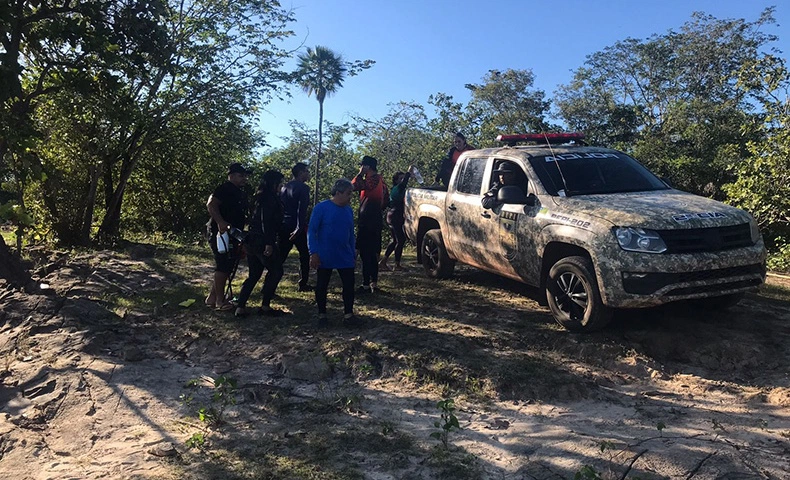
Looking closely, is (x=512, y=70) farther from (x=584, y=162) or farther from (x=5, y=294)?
(x=5, y=294)

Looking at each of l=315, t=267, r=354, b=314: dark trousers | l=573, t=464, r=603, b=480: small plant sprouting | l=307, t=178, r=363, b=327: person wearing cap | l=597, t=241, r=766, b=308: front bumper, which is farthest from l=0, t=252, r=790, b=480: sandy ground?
l=307, t=178, r=363, b=327: person wearing cap

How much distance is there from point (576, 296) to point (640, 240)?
2.78 ft

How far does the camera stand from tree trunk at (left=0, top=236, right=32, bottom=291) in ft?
24.1

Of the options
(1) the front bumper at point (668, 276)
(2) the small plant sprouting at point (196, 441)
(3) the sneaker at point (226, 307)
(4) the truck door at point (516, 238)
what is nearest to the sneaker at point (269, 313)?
(3) the sneaker at point (226, 307)

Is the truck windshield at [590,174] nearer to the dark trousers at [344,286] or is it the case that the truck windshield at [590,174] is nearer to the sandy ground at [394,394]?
the sandy ground at [394,394]

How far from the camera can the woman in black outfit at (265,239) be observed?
6.21 m

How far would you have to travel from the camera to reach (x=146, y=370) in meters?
5.03

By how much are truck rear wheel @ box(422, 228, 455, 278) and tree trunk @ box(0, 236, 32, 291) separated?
540 centimetres

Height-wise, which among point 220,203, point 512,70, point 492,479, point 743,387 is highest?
point 512,70

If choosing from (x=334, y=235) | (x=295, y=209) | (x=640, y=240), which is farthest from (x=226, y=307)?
(x=640, y=240)

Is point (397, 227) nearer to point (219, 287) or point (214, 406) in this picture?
point (219, 287)

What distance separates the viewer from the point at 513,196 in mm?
5703

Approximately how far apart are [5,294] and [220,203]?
3.45 meters

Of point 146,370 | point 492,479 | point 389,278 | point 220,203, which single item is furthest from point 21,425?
point 389,278
